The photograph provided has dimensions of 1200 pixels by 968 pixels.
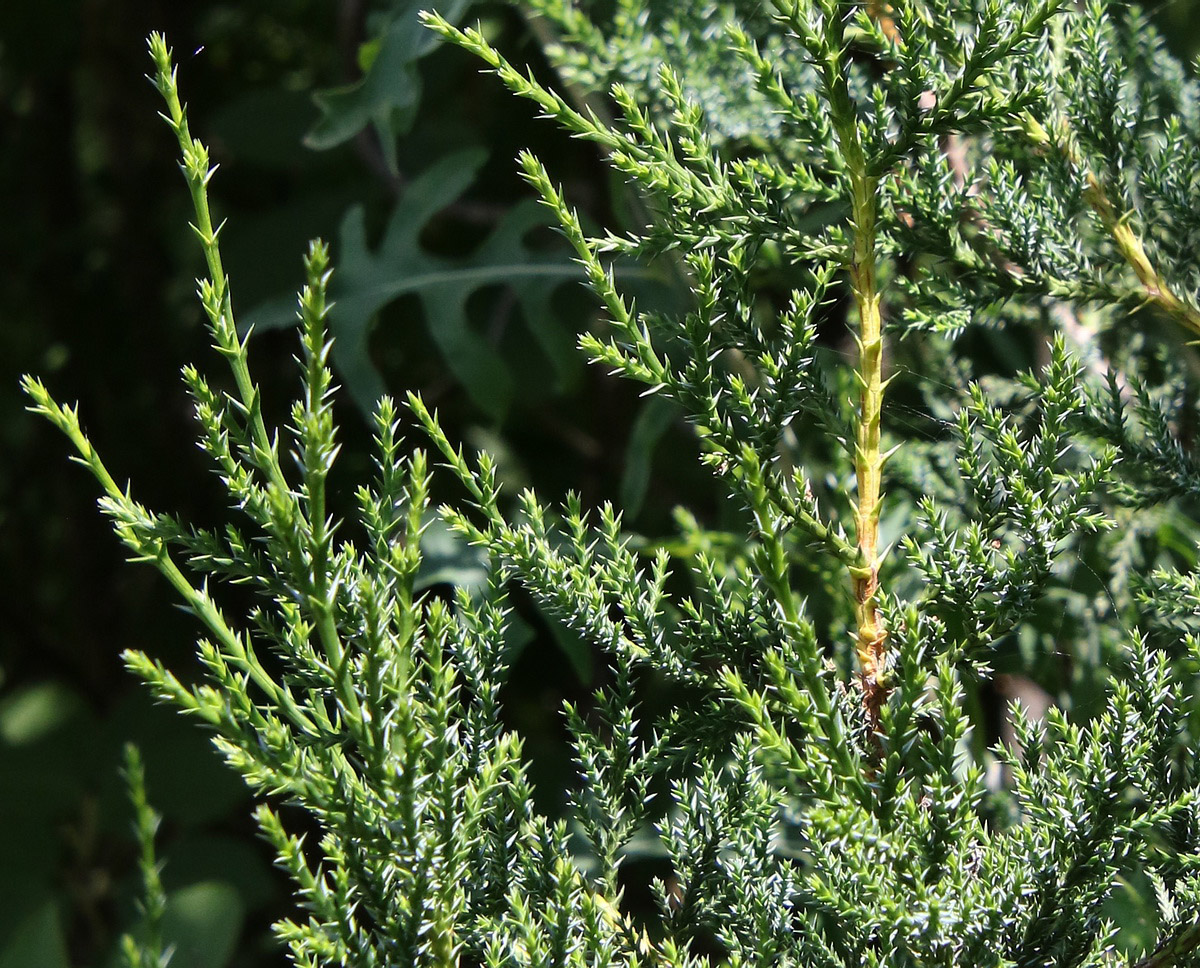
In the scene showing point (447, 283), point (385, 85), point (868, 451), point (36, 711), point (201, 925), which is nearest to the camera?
point (868, 451)

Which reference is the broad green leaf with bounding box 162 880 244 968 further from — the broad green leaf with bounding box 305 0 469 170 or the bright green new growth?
the broad green leaf with bounding box 305 0 469 170

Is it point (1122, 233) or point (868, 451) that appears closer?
point (868, 451)

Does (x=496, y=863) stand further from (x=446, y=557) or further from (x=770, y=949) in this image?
(x=446, y=557)

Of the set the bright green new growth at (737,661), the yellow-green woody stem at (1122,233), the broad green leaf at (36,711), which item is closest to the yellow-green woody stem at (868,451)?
the bright green new growth at (737,661)

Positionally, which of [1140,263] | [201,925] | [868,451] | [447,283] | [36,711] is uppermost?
[1140,263]

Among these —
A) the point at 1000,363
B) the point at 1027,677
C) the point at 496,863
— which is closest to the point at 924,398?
the point at 1027,677

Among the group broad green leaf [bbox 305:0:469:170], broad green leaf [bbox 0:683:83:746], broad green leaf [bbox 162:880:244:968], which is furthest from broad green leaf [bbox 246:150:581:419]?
broad green leaf [bbox 0:683:83:746]

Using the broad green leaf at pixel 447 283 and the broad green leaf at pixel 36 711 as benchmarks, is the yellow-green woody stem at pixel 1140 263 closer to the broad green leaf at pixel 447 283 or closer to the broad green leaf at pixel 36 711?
the broad green leaf at pixel 447 283

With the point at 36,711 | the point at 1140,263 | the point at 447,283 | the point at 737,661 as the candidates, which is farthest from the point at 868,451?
the point at 36,711

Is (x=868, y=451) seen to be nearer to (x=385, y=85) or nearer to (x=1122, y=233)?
(x=1122, y=233)
